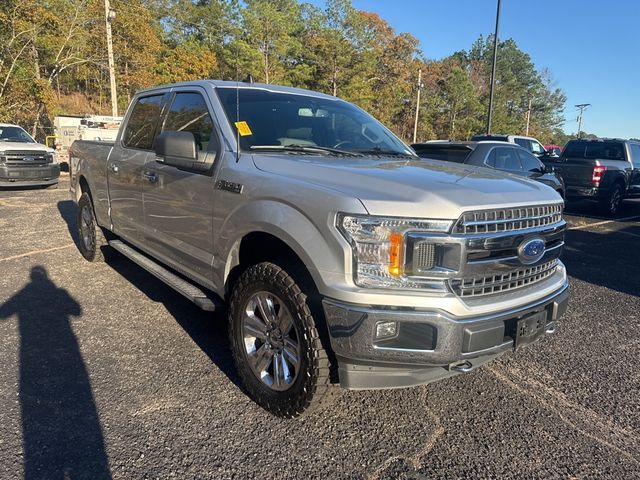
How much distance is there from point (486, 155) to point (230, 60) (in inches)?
1448

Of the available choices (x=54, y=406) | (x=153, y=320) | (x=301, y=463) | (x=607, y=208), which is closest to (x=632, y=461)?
(x=301, y=463)

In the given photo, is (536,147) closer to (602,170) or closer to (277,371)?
(602,170)

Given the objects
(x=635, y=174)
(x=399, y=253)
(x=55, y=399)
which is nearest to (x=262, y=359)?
(x=399, y=253)

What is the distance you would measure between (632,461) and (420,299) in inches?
59.0

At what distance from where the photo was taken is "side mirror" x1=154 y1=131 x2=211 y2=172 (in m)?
3.18

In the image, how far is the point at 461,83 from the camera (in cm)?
5672

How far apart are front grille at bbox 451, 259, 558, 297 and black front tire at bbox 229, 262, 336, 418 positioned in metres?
0.78

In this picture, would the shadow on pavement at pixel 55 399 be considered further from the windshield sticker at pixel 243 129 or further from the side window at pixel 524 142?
the side window at pixel 524 142

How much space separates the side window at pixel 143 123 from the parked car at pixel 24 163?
10.1m

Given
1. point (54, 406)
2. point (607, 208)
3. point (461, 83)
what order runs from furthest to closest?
point (461, 83), point (607, 208), point (54, 406)

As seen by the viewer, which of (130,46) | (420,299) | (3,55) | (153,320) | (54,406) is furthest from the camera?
(130,46)

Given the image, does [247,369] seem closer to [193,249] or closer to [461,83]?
[193,249]

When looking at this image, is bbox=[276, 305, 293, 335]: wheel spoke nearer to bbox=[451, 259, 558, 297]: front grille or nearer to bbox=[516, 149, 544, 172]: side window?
bbox=[451, 259, 558, 297]: front grille

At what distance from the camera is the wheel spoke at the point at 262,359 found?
2902mm
